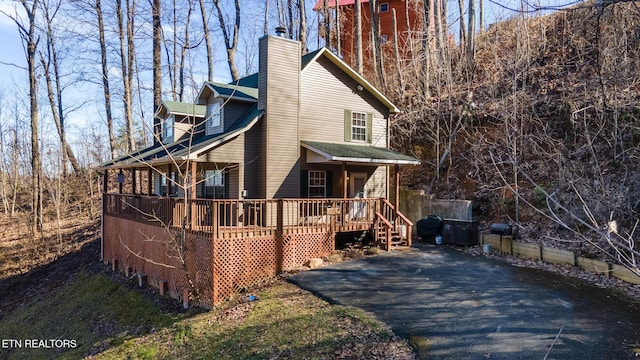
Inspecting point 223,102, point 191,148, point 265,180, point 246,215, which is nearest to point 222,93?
point 223,102

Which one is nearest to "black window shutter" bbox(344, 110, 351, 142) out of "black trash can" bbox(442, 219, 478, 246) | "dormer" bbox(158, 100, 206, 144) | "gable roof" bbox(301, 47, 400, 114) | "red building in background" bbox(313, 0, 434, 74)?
"gable roof" bbox(301, 47, 400, 114)

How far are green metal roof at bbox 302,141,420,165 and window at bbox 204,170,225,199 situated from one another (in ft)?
11.1

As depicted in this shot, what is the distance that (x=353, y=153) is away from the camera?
13.6 m

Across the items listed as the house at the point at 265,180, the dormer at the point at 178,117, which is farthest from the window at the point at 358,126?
the dormer at the point at 178,117

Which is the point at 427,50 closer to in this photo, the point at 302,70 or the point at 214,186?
the point at 302,70

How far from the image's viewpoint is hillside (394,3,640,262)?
40.5 ft

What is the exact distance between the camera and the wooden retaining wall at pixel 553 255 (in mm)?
9328

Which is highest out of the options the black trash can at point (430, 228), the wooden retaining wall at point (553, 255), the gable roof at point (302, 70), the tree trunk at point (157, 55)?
the tree trunk at point (157, 55)

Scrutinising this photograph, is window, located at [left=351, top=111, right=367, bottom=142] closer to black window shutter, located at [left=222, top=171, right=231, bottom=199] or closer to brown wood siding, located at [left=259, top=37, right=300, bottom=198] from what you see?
brown wood siding, located at [left=259, top=37, right=300, bottom=198]

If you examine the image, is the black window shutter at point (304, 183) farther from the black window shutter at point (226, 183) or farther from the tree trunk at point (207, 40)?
the tree trunk at point (207, 40)

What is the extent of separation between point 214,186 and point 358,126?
6167mm

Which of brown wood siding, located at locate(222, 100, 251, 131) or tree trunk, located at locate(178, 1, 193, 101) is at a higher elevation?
tree trunk, located at locate(178, 1, 193, 101)

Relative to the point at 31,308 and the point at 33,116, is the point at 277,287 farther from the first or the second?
the point at 33,116

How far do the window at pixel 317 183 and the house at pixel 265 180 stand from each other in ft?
0.14
